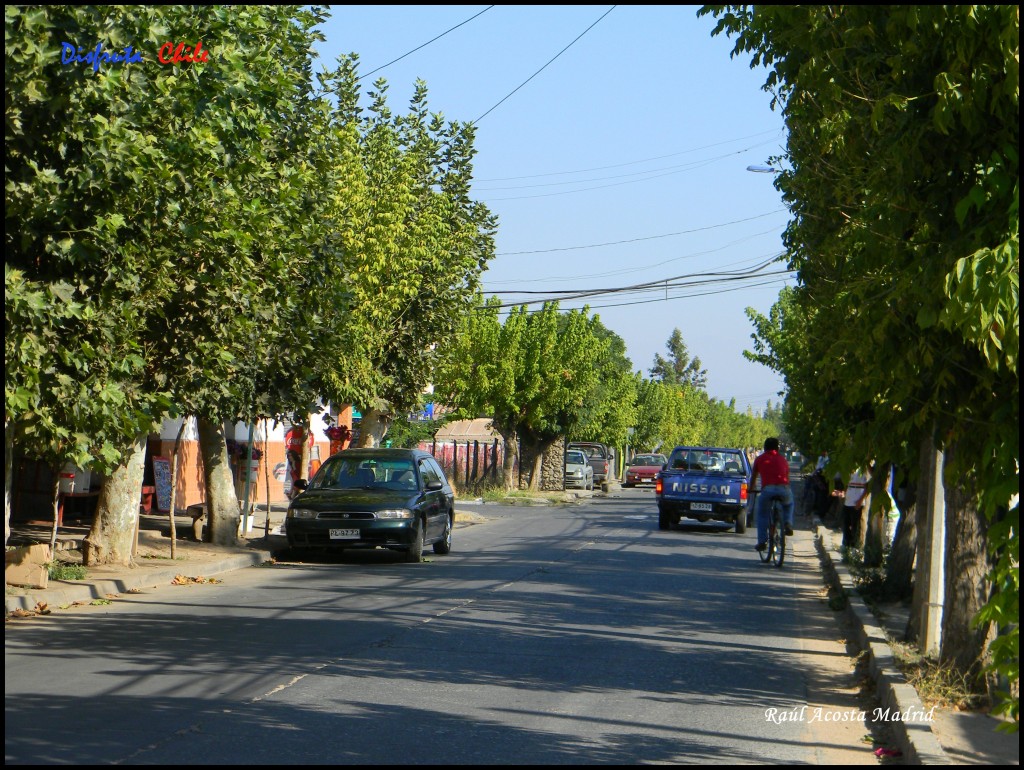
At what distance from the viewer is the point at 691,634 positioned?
12.2 m

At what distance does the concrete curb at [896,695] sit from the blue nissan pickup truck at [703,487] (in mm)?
13826

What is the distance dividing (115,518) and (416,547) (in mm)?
4639

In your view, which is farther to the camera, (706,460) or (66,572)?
(706,460)

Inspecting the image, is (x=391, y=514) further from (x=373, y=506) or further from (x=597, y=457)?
(x=597, y=457)

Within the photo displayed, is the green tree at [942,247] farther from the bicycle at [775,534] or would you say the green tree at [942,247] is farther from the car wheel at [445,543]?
the car wheel at [445,543]

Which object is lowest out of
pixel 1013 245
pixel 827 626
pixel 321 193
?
pixel 827 626

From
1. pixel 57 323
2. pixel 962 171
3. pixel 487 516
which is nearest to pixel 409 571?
pixel 57 323

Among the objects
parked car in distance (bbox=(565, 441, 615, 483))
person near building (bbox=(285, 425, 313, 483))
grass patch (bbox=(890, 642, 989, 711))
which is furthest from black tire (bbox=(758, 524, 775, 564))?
parked car in distance (bbox=(565, 441, 615, 483))

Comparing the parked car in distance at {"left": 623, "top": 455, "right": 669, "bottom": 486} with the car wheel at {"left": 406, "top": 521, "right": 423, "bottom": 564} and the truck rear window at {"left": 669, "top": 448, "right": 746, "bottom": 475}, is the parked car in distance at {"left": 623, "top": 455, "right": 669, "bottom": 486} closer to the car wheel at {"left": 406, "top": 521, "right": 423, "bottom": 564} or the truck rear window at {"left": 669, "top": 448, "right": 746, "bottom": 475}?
the truck rear window at {"left": 669, "top": 448, "right": 746, "bottom": 475}

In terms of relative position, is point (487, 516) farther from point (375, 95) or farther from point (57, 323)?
point (57, 323)

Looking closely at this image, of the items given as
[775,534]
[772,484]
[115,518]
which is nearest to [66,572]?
[115,518]

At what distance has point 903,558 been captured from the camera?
14445 mm

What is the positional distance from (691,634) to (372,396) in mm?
13748

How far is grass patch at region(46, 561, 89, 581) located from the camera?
14212 mm
